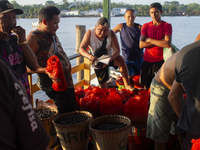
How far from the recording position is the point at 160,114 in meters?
1.83

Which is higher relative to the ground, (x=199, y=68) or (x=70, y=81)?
(x=199, y=68)

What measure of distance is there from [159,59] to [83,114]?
74.1 inches

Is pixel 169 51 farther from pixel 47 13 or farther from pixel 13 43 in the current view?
pixel 13 43

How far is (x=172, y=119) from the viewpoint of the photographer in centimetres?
188

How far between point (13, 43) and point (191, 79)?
1.36 meters

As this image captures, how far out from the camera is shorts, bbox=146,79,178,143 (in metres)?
1.81

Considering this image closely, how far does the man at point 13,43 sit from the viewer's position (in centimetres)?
155

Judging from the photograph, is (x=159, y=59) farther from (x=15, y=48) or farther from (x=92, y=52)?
(x=15, y=48)

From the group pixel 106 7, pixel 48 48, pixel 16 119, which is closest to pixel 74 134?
pixel 48 48

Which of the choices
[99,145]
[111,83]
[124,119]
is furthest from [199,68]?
[111,83]

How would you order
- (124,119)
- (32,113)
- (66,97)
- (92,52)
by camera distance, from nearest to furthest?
(32,113), (124,119), (66,97), (92,52)

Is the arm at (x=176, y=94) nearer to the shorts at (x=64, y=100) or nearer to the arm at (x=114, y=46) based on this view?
the shorts at (x=64, y=100)

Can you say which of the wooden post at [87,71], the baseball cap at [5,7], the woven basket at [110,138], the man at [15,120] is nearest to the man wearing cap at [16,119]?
the man at [15,120]

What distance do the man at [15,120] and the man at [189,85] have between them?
0.90m
